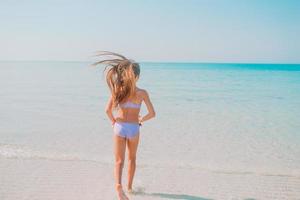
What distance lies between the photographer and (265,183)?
4.82 metres

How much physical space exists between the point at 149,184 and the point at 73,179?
1247 millimetres

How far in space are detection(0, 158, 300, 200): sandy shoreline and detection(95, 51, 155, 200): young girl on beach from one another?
0.80 meters

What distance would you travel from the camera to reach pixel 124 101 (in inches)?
144

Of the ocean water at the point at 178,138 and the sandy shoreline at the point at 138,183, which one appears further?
the ocean water at the point at 178,138

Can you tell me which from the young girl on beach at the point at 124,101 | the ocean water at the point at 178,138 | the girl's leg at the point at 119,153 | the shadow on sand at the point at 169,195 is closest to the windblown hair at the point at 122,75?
the young girl on beach at the point at 124,101

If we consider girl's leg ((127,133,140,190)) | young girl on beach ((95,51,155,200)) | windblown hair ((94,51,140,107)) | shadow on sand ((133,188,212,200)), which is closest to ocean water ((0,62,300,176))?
shadow on sand ((133,188,212,200))

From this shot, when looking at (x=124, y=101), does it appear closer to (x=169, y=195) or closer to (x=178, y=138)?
(x=169, y=195)

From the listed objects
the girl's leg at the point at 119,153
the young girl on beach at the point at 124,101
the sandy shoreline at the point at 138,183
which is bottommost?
the sandy shoreline at the point at 138,183

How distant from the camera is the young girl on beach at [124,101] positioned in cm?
353

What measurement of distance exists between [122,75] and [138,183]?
1.98 meters

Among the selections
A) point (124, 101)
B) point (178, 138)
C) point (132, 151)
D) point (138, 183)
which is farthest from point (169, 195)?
point (178, 138)

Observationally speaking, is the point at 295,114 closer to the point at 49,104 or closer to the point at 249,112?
the point at 249,112

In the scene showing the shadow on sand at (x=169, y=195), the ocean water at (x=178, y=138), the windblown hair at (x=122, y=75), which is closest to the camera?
the windblown hair at (x=122, y=75)

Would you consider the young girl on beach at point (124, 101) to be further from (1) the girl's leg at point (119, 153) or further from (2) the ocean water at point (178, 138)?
(2) the ocean water at point (178, 138)
